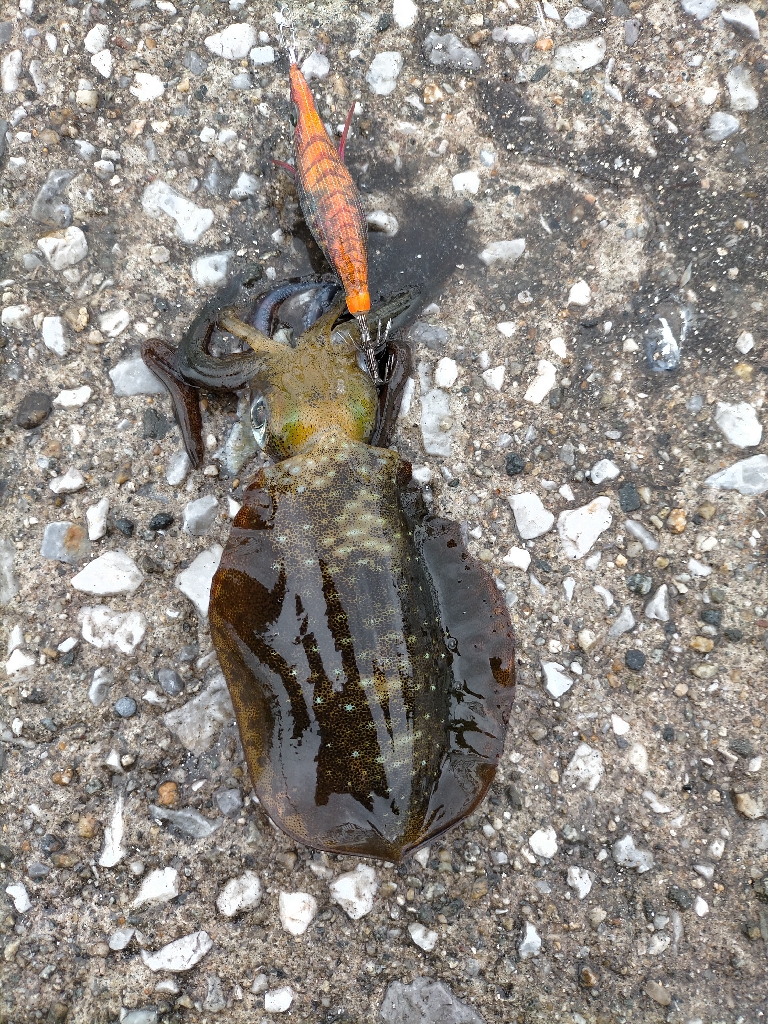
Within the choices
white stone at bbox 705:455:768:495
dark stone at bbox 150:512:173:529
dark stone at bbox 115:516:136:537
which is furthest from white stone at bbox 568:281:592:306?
dark stone at bbox 115:516:136:537

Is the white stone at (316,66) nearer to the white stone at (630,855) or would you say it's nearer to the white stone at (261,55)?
the white stone at (261,55)

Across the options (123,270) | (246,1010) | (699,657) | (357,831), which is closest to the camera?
(357,831)

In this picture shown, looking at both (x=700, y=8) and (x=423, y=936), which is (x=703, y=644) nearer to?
(x=423, y=936)

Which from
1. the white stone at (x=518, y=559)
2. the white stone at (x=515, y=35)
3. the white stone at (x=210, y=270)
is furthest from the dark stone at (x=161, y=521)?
the white stone at (x=515, y=35)

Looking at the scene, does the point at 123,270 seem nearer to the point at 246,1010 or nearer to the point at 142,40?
→ the point at 142,40

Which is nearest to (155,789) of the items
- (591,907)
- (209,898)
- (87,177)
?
(209,898)
